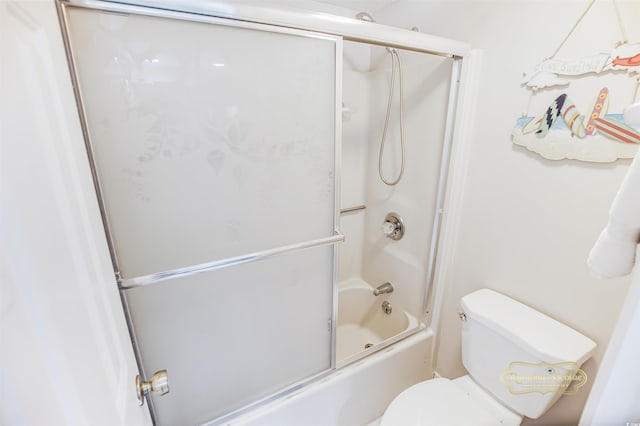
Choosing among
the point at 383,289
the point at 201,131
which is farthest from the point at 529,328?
the point at 201,131

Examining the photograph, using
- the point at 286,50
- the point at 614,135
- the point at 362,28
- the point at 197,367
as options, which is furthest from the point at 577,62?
the point at 197,367

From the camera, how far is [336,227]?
1174 mm

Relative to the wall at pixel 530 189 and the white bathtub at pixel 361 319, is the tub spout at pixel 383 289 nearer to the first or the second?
the white bathtub at pixel 361 319

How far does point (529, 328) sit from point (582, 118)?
79cm

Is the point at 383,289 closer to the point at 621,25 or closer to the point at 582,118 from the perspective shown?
the point at 582,118

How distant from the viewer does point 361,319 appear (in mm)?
2115

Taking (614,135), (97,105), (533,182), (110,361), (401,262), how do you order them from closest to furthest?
(110,361) → (97,105) → (614,135) → (533,182) → (401,262)

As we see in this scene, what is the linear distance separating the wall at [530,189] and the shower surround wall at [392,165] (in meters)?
0.18

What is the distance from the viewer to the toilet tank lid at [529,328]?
985 mm

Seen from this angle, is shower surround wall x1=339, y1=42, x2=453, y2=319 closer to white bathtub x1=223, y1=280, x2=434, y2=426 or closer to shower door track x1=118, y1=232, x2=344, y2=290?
white bathtub x1=223, y1=280, x2=434, y2=426

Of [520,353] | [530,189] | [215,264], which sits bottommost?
[520,353]

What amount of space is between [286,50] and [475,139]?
37.9 inches

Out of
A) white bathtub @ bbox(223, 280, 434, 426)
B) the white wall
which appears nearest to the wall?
white bathtub @ bbox(223, 280, 434, 426)

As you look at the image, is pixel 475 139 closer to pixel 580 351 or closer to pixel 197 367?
pixel 580 351
